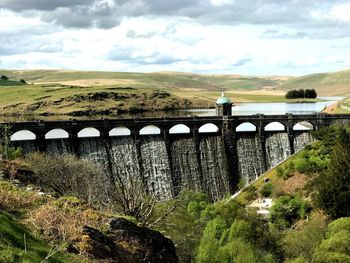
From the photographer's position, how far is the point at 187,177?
8762 cm

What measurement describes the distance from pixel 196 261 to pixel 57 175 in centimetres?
2572

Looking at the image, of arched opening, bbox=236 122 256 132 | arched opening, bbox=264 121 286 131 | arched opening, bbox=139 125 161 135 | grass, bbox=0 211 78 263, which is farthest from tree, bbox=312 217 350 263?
arched opening, bbox=264 121 286 131

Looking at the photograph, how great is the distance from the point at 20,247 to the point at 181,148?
7329cm

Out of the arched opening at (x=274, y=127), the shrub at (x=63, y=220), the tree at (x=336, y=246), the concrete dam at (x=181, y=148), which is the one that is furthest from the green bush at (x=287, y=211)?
the arched opening at (x=274, y=127)

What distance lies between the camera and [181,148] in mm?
89375

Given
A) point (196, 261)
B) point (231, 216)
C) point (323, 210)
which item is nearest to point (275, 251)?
point (231, 216)

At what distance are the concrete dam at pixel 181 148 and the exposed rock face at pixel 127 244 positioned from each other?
5854 centimetres

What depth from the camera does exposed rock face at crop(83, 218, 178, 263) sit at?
18.1 meters

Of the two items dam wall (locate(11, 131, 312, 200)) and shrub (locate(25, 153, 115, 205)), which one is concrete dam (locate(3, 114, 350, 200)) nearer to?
dam wall (locate(11, 131, 312, 200))

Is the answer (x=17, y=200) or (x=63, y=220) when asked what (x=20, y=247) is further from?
(x=17, y=200)

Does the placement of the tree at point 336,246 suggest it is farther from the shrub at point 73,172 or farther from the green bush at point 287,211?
the shrub at point 73,172

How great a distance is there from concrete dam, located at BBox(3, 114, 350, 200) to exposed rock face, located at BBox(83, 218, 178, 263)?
192ft

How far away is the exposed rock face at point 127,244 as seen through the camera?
18141mm

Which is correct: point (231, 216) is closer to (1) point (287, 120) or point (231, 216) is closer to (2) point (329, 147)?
(2) point (329, 147)
